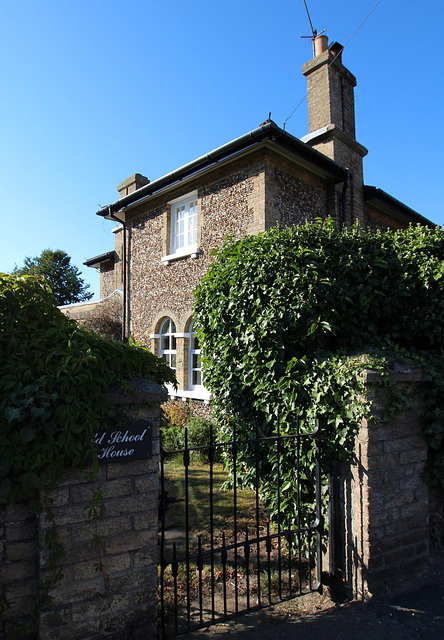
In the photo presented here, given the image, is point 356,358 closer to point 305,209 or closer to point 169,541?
point 169,541

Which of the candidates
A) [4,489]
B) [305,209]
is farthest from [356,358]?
[305,209]

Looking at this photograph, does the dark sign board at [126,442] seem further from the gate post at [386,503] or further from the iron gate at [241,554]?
the gate post at [386,503]

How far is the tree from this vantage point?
35.2m

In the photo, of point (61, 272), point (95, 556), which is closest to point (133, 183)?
point (95, 556)

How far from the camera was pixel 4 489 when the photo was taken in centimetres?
215

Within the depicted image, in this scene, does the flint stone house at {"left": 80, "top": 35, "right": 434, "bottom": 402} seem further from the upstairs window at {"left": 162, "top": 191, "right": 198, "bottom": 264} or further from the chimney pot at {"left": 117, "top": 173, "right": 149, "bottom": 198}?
the chimney pot at {"left": 117, "top": 173, "right": 149, "bottom": 198}

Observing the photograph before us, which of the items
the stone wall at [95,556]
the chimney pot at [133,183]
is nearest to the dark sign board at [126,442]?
the stone wall at [95,556]

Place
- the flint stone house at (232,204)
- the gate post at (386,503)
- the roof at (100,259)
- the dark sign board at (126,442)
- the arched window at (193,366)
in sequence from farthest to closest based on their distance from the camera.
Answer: the roof at (100,259)
the arched window at (193,366)
the flint stone house at (232,204)
the gate post at (386,503)
the dark sign board at (126,442)

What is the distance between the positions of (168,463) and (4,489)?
5.42 metres

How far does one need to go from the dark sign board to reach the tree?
34.9 metres

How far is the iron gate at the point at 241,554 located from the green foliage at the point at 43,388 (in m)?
0.69

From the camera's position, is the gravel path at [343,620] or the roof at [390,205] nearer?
the gravel path at [343,620]

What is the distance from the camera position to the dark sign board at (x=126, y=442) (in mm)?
2453

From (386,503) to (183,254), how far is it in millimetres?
8093
